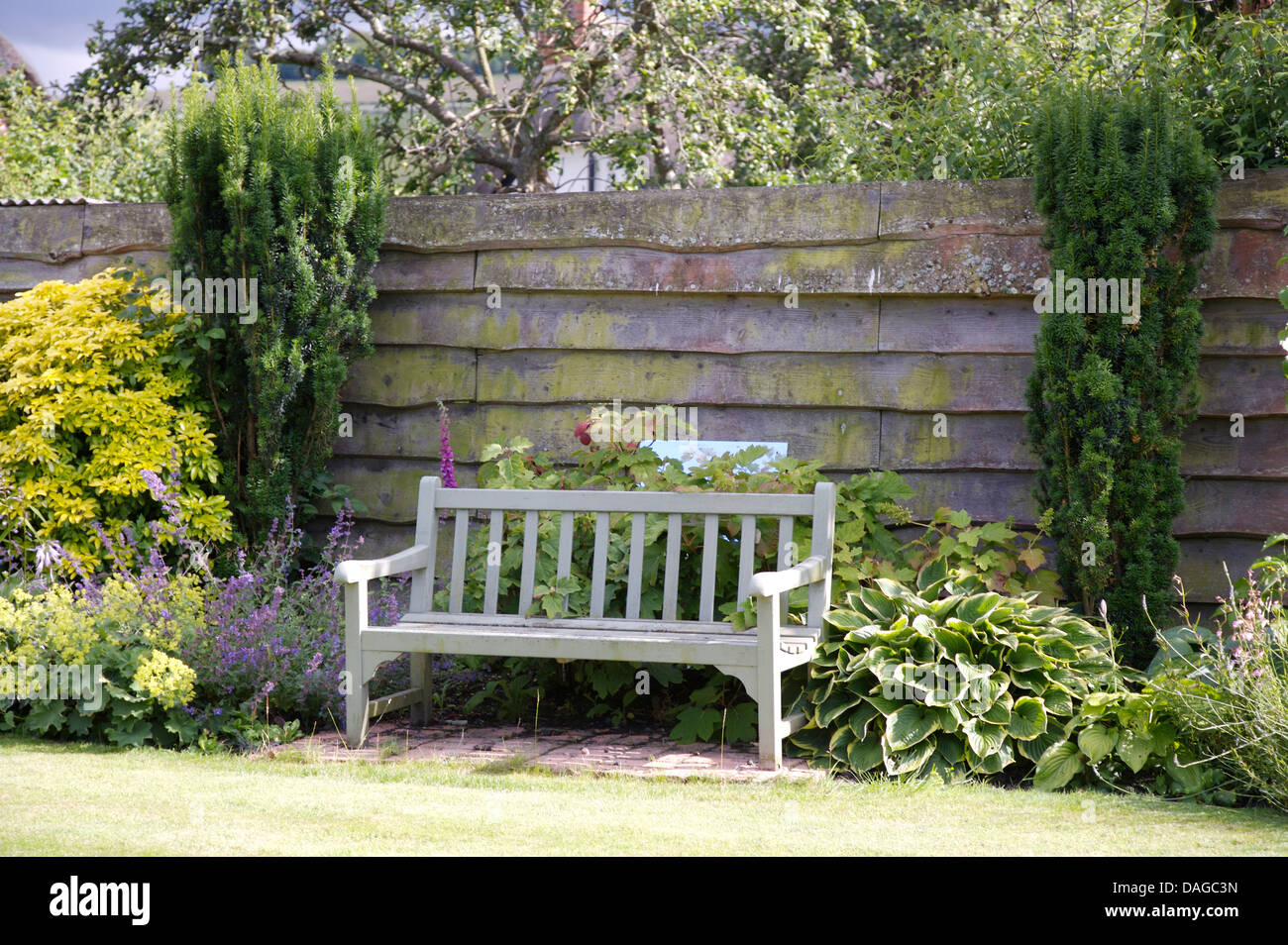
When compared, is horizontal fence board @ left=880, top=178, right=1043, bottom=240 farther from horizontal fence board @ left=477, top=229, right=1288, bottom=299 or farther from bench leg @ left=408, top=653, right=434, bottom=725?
bench leg @ left=408, top=653, right=434, bottom=725

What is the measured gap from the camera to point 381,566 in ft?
14.1

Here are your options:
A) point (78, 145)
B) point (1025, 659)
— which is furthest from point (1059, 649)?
point (78, 145)

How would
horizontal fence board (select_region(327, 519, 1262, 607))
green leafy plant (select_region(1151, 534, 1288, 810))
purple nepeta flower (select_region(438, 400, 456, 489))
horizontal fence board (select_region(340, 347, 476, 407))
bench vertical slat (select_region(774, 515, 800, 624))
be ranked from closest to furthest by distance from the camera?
1. green leafy plant (select_region(1151, 534, 1288, 810))
2. bench vertical slat (select_region(774, 515, 800, 624))
3. horizontal fence board (select_region(327, 519, 1262, 607))
4. purple nepeta flower (select_region(438, 400, 456, 489))
5. horizontal fence board (select_region(340, 347, 476, 407))

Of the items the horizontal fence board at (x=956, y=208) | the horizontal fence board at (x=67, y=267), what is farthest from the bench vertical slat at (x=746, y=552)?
the horizontal fence board at (x=67, y=267)

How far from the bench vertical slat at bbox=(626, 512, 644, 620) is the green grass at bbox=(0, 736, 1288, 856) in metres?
0.78

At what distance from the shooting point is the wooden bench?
12.6 ft

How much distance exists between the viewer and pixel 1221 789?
356 cm

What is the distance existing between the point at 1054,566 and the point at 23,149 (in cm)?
822

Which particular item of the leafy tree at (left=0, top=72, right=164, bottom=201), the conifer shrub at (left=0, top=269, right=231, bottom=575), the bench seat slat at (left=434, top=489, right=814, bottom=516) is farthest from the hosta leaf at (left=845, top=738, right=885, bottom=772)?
the leafy tree at (left=0, top=72, right=164, bottom=201)

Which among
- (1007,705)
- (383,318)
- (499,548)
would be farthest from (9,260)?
(1007,705)

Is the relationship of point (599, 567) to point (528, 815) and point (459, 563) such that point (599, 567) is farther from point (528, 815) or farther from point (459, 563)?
point (528, 815)

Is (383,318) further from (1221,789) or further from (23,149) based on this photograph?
(23,149)

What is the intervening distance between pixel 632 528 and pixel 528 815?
143cm

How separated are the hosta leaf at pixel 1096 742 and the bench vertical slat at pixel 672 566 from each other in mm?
1476
